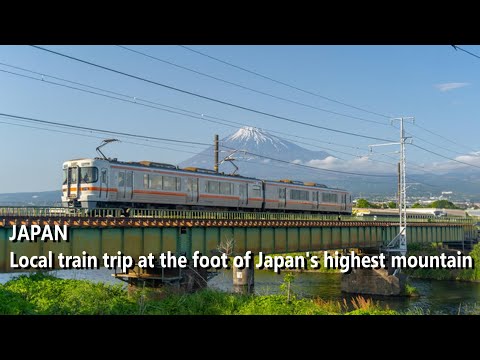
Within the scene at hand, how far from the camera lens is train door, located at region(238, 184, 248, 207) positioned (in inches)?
1795

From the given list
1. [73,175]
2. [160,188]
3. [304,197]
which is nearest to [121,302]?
[73,175]

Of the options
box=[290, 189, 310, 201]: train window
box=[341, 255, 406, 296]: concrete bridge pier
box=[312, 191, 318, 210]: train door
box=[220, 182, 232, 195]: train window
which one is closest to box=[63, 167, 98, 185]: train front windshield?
box=[220, 182, 232, 195]: train window

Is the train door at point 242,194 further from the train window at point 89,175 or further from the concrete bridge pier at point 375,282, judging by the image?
the concrete bridge pier at point 375,282

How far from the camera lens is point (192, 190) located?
130 ft

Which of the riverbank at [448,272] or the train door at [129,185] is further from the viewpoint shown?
the riverbank at [448,272]

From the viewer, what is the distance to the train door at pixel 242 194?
45600 mm

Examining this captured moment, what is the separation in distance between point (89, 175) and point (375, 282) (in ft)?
116

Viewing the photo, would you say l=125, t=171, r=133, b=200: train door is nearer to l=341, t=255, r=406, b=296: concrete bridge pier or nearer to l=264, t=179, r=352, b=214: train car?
l=264, t=179, r=352, b=214: train car

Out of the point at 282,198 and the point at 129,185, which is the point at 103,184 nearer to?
the point at 129,185

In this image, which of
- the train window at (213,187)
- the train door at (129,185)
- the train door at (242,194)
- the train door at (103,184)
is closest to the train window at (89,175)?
the train door at (103,184)

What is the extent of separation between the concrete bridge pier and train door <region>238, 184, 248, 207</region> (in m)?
18.5
